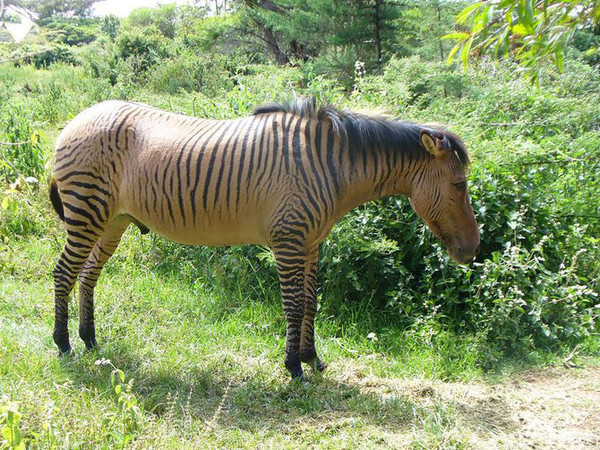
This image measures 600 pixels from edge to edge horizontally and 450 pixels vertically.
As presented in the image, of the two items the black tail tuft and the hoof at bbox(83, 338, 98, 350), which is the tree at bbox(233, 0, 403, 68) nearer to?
the black tail tuft

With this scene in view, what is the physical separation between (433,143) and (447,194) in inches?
17.2

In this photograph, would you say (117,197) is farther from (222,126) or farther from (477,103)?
(477,103)

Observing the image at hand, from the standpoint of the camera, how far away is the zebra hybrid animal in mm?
4344

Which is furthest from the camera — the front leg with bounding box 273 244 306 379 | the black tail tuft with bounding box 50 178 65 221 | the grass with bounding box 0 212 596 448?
the black tail tuft with bounding box 50 178 65 221

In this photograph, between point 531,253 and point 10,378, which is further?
point 531,253

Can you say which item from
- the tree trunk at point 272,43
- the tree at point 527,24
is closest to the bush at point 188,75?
the tree trunk at point 272,43

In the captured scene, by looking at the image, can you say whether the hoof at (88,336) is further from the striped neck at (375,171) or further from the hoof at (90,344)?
the striped neck at (375,171)

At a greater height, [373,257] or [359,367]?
[373,257]

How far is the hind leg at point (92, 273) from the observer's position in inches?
198

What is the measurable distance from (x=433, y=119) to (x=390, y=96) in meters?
0.64

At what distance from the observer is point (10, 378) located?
13.8 feet

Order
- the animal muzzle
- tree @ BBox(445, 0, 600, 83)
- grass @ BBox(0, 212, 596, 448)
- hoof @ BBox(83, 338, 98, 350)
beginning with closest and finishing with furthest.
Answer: tree @ BBox(445, 0, 600, 83) < grass @ BBox(0, 212, 596, 448) < the animal muzzle < hoof @ BBox(83, 338, 98, 350)

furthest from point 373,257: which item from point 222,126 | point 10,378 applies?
point 10,378

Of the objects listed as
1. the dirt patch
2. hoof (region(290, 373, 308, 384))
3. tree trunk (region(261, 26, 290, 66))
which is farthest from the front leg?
tree trunk (region(261, 26, 290, 66))
